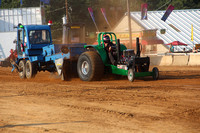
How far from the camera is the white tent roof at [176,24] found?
132 ft

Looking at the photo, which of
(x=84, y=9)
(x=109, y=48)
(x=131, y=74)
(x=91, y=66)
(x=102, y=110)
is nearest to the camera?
(x=102, y=110)

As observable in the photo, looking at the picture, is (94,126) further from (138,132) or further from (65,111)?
(65,111)

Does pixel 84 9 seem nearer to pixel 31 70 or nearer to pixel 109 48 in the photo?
pixel 31 70

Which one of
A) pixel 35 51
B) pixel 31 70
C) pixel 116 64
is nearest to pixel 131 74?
pixel 116 64

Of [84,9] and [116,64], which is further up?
[84,9]

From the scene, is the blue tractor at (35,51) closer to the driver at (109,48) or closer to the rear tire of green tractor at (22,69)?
the rear tire of green tractor at (22,69)

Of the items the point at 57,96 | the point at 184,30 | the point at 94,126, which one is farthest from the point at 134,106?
the point at 184,30

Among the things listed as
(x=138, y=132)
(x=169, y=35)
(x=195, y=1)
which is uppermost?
(x=195, y=1)

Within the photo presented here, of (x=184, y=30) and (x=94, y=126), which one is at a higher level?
(x=184, y=30)

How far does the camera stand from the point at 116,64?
1111 centimetres

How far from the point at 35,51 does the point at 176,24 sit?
3151cm

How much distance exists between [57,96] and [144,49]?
31.9 metres

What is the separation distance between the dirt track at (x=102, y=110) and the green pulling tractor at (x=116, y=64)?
1729 mm

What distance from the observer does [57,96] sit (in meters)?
7.97
